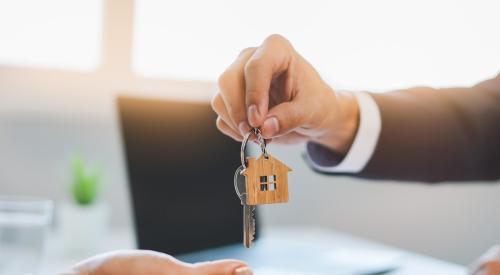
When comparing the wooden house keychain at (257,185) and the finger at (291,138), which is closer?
the wooden house keychain at (257,185)

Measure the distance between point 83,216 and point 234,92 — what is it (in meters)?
0.50

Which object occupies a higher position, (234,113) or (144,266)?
(234,113)

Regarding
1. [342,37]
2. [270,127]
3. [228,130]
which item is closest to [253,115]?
[270,127]

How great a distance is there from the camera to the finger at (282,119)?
424mm

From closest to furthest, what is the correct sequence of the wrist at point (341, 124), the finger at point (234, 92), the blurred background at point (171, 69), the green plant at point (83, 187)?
the finger at point (234, 92), the wrist at point (341, 124), the green plant at point (83, 187), the blurred background at point (171, 69)

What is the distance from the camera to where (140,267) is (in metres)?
0.39

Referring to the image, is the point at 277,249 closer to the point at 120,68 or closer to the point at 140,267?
the point at 140,267

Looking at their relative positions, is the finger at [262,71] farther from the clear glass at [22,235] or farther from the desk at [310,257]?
the clear glass at [22,235]

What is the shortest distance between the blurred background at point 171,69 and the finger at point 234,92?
33 centimetres

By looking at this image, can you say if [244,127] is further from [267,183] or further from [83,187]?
[83,187]

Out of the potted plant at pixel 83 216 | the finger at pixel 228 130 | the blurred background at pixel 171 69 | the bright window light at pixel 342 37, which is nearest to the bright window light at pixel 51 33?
the blurred background at pixel 171 69

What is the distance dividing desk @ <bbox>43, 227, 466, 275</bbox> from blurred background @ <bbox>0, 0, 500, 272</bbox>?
132 millimetres

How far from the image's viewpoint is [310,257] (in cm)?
74

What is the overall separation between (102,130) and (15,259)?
0.43m
